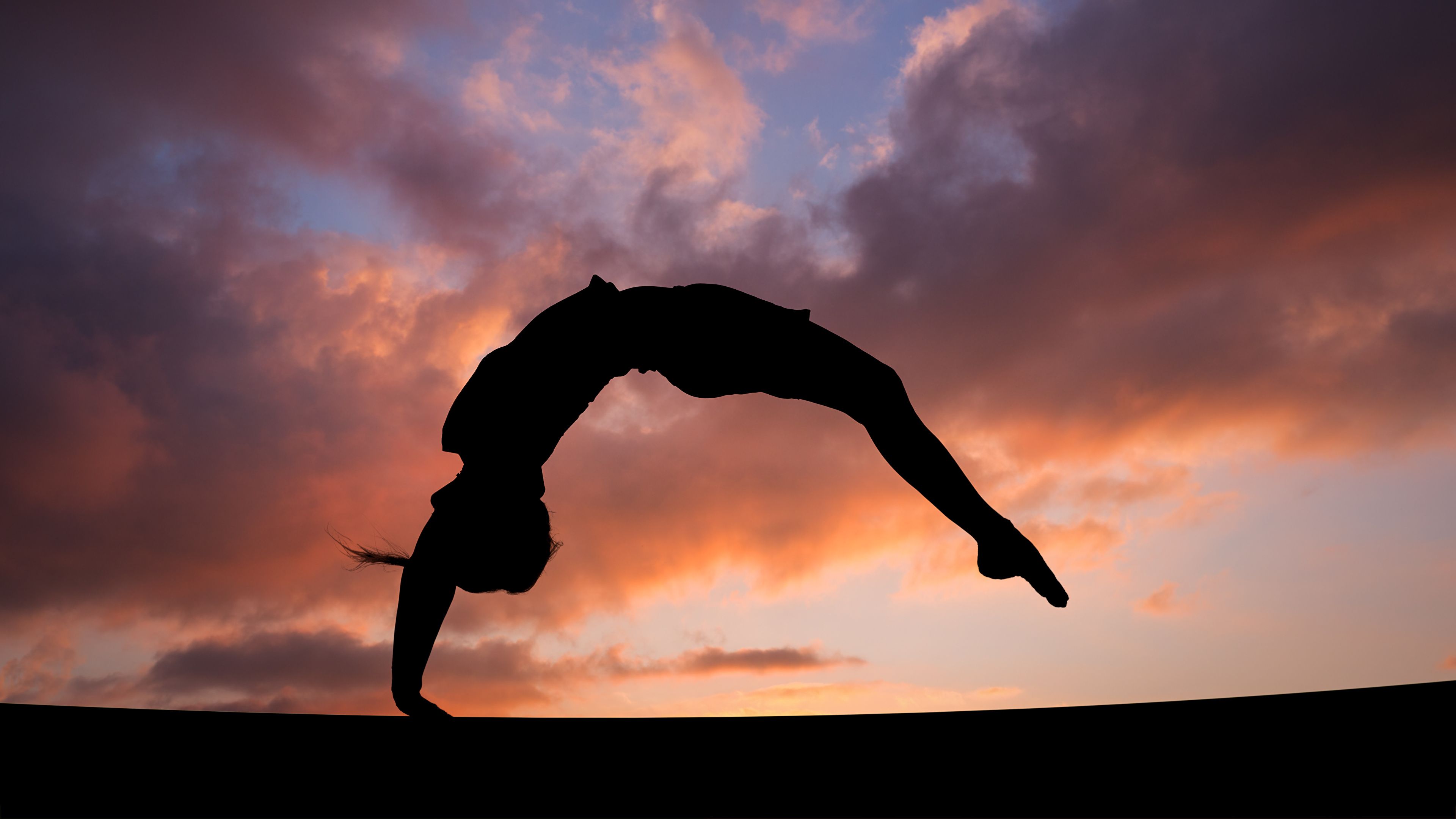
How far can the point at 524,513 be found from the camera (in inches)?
106

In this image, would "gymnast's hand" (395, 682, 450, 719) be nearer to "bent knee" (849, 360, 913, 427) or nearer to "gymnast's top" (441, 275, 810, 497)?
"gymnast's top" (441, 275, 810, 497)

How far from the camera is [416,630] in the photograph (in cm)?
252

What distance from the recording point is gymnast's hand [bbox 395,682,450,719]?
2473 mm

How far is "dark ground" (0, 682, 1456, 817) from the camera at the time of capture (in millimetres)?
1260

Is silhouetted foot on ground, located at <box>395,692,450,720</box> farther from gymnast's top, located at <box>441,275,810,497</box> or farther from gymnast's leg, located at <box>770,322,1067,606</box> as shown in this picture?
gymnast's leg, located at <box>770,322,1067,606</box>

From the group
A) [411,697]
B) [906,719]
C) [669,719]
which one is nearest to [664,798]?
[669,719]

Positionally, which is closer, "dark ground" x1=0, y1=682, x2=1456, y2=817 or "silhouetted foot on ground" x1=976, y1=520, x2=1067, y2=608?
"dark ground" x1=0, y1=682, x2=1456, y2=817

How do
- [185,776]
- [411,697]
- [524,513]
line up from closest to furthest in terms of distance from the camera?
[185,776]
[411,697]
[524,513]

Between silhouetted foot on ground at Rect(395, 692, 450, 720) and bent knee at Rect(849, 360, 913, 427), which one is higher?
bent knee at Rect(849, 360, 913, 427)

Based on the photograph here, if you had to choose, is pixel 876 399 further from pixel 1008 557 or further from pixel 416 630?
pixel 416 630

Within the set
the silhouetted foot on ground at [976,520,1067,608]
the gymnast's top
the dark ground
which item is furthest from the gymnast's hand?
the silhouetted foot on ground at [976,520,1067,608]

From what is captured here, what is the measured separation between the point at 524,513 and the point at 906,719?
1.65 metres

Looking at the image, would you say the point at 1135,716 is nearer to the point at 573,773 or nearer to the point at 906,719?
the point at 906,719

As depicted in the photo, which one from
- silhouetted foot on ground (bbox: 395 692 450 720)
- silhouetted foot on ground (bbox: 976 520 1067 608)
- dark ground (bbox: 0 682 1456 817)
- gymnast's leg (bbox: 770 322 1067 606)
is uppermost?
gymnast's leg (bbox: 770 322 1067 606)
